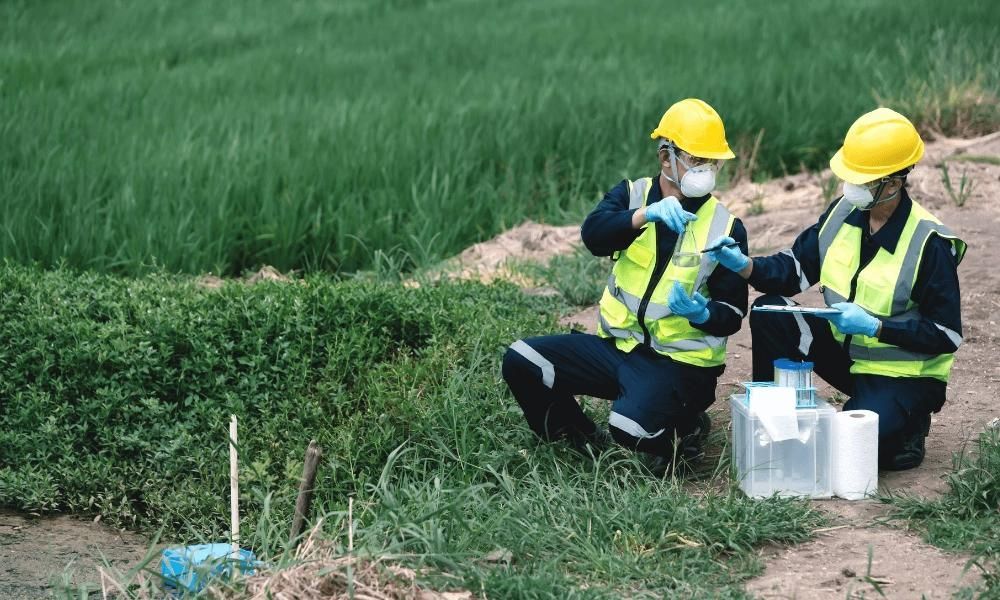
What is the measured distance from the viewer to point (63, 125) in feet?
25.8

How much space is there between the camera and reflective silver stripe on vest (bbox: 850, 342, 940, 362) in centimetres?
405

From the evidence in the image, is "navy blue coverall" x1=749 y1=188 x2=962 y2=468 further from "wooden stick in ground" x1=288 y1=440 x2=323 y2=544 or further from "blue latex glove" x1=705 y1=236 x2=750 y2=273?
"wooden stick in ground" x1=288 y1=440 x2=323 y2=544

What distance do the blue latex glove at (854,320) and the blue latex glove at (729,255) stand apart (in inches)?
11.6

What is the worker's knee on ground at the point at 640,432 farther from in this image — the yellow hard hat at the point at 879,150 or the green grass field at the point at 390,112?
the green grass field at the point at 390,112

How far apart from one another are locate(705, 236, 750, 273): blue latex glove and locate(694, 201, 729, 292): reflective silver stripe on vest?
0.10 feet

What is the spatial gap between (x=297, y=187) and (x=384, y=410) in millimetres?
2568

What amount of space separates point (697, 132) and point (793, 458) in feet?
3.34

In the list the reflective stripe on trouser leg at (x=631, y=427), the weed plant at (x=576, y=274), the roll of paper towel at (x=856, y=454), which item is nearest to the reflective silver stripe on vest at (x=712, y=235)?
the reflective stripe on trouser leg at (x=631, y=427)

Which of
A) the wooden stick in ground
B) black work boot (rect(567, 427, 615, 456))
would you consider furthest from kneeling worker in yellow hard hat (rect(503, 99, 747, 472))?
the wooden stick in ground

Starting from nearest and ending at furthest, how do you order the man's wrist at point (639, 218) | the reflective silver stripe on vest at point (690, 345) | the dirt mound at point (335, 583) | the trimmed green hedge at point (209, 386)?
the dirt mound at point (335, 583) < the man's wrist at point (639, 218) < the reflective silver stripe on vest at point (690, 345) < the trimmed green hedge at point (209, 386)

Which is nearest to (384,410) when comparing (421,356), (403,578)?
(421,356)

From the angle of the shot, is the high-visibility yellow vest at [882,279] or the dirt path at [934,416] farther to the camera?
the high-visibility yellow vest at [882,279]

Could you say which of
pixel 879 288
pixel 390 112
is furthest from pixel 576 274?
pixel 390 112

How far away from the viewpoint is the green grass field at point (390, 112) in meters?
6.76
